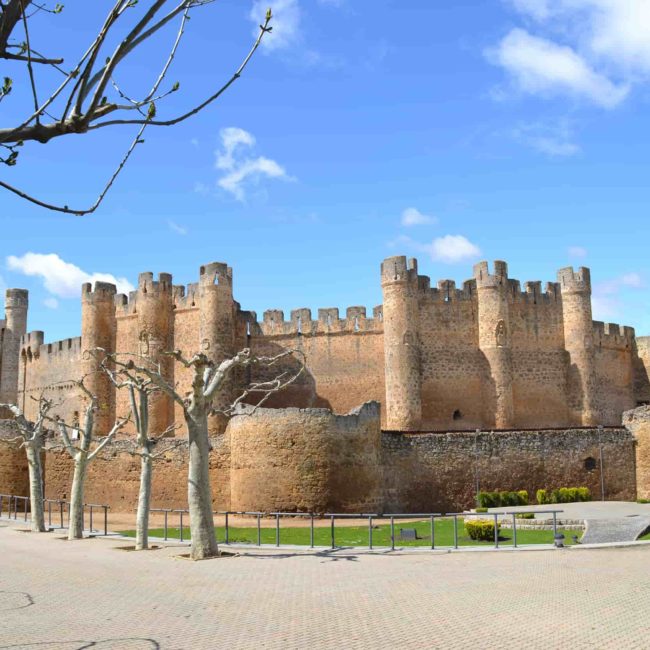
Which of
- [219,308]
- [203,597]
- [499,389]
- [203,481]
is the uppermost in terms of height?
[219,308]

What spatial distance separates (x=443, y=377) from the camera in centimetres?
3894

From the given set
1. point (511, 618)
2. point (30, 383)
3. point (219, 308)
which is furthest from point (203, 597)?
point (30, 383)

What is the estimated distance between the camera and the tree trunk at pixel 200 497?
16359 mm

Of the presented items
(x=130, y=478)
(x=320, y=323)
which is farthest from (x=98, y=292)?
(x=130, y=478)

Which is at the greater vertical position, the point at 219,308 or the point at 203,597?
the point at 219,308

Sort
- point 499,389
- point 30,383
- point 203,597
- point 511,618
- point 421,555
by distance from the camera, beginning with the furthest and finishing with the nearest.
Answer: point 30,383, point 499,389, point 421,555, point 203,597, point 511,618

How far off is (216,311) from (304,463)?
15.0 metres

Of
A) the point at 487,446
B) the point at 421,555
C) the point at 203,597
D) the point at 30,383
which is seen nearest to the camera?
the point at 203,597

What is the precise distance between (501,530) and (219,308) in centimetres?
2188

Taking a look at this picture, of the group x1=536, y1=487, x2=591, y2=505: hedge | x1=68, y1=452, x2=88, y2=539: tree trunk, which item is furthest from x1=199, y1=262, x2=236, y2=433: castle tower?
x1=68, y1=452, x2=88, y2=539: tree trunk

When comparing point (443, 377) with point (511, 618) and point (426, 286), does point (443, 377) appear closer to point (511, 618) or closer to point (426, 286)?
point (426, 286)

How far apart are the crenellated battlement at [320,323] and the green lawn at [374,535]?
16.8 metres

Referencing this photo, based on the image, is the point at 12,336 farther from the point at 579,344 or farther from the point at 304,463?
the point at 579,344

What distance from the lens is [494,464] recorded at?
2892 centimetres
